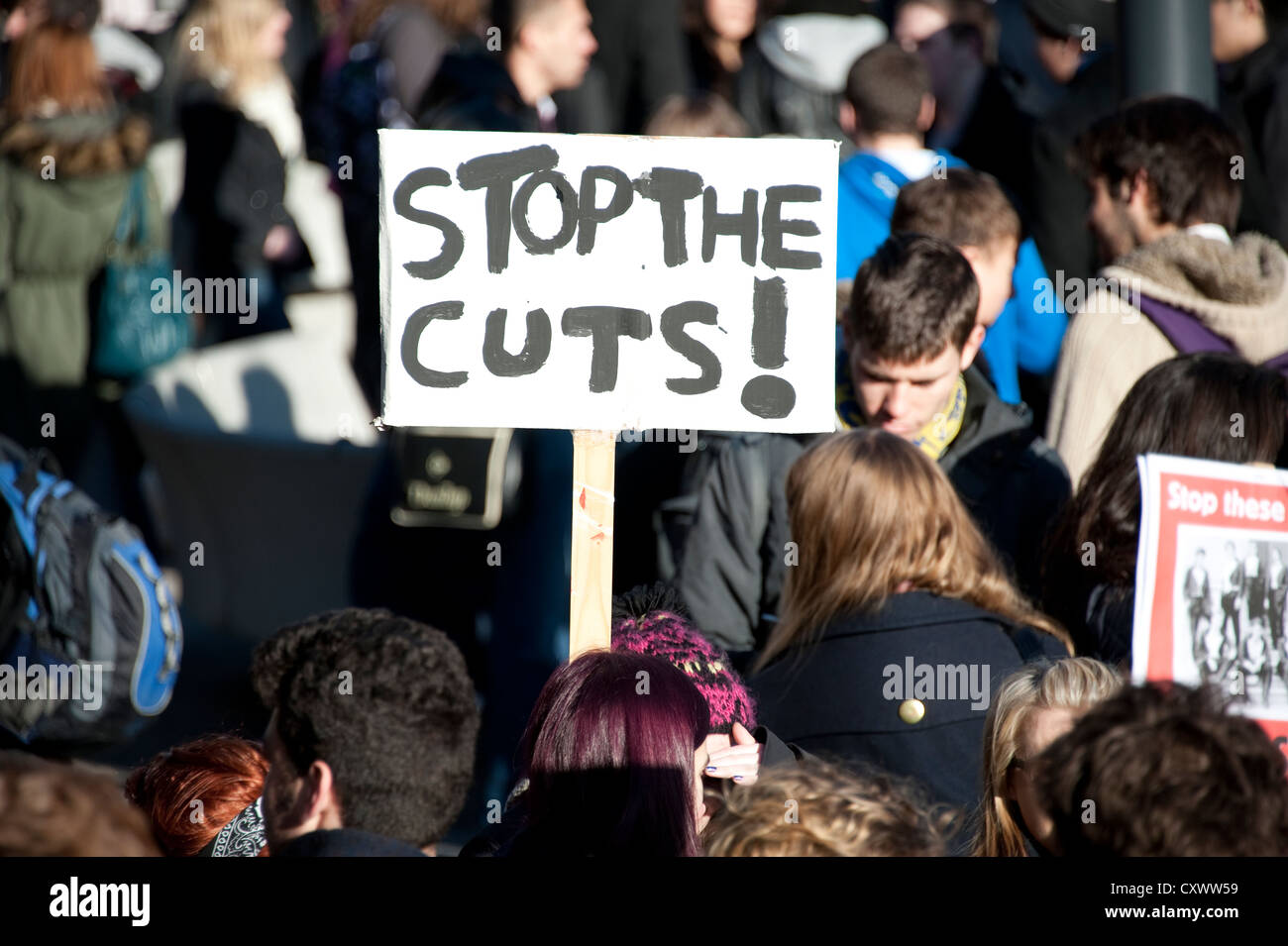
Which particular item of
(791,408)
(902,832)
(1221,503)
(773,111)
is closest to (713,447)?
(791,408)

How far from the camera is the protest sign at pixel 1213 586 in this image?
9.46ft

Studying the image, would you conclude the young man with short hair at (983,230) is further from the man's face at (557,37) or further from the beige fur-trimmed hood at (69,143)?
the beige fur-trimmed hood at (69,143)

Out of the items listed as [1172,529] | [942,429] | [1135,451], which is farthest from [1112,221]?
[1172,529]

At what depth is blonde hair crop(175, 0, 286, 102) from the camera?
7.18m

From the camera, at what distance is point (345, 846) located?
7.45 ft

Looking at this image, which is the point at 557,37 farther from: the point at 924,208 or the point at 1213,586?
the point at 1213,586

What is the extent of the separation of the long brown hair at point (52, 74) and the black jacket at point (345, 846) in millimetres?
5053

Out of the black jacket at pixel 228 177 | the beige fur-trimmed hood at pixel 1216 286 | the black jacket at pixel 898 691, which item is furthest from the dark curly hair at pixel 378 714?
the black jacket at pixel 228 177

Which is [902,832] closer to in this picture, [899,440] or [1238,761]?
Answer: [1238,761]

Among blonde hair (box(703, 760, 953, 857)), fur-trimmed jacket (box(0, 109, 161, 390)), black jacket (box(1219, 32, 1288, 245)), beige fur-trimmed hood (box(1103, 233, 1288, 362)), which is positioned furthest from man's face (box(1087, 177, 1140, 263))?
fur-trimmed jacket (box(0, 109, 161, 390))

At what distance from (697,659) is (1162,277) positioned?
2.01m

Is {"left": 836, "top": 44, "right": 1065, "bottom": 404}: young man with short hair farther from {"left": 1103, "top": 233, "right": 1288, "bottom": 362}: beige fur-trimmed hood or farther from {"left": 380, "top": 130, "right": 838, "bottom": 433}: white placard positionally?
{"left": 380, "top": 130, "right": 838, "bottom": 433}: white placard

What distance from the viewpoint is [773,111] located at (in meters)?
6.99
